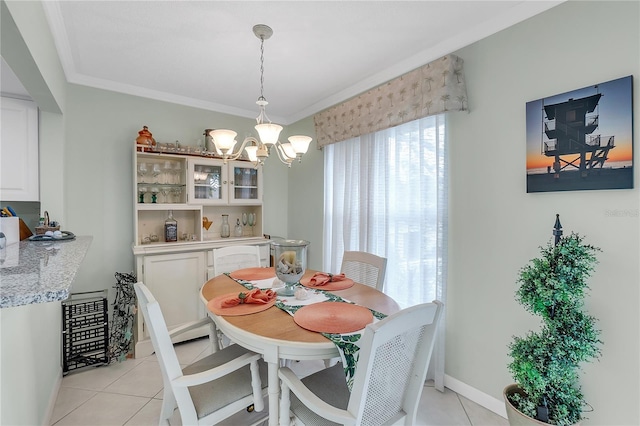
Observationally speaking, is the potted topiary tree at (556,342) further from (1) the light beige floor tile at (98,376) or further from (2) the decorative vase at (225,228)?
(2) the decorative vase at (225,228)

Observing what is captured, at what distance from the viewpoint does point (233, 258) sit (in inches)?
104

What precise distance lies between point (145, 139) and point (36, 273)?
7.45 feet

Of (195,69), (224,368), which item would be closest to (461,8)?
(195,69)

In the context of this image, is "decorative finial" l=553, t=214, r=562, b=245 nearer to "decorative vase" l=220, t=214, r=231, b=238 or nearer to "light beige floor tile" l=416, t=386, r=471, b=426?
"light beige floor tile" l=416, t=386, r=471, b=426

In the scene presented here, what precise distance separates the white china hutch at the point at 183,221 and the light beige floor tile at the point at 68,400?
531 millimetres

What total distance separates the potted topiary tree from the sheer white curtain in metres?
0.77

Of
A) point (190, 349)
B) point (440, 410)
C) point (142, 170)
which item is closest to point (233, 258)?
point (190, 349)

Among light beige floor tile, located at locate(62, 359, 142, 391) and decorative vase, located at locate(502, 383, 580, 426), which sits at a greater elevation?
decorative vase, located at locate(502, 383, 580, 426)

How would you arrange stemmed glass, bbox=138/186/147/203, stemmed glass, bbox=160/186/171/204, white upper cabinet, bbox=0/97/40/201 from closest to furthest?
white upper cabinet, bbox=0/97/40/201, stemmed glass, bbox=138/186/147/203, stemmed glass, bbox=160/186/171/204

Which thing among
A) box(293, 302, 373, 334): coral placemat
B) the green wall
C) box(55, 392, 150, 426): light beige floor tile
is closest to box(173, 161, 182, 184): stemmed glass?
box(55, 392, 150, 426): light beige floor tile

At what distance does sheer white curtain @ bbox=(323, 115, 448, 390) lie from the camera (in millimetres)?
2258

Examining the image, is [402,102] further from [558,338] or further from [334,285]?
[558,338]

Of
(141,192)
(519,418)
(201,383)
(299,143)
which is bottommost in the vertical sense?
(519,418)

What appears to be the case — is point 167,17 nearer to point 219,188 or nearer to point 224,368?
point 219,188
